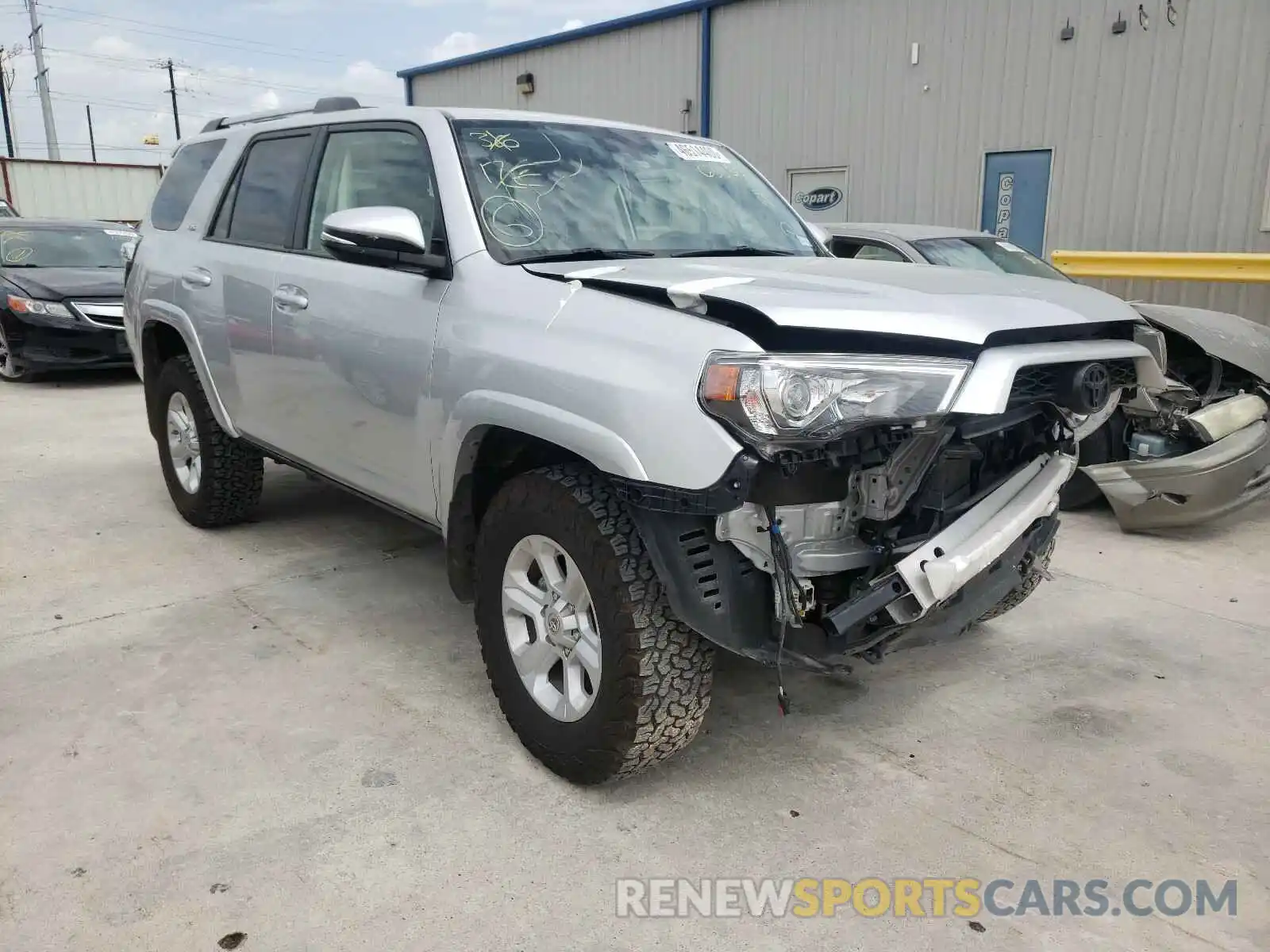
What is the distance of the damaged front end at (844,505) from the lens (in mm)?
2256

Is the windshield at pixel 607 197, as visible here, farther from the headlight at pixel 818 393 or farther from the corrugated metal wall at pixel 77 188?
the corrugated metal wall at pixel 77 188

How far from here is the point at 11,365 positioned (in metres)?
10.2

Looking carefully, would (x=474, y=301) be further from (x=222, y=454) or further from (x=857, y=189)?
(x=857, y=189)

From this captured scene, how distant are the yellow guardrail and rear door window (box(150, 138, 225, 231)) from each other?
668cm

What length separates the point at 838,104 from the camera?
38.4 feet

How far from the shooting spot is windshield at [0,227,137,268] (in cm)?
1053

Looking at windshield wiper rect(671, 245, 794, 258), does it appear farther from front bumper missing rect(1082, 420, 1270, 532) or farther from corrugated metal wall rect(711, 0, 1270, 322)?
corrugated metal wall rect(711, 0, 1270, 322)

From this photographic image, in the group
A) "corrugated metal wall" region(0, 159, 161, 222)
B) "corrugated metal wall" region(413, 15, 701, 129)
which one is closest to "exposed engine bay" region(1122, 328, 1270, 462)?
"corrugated metal wall" region(413, 15, 701, 129)

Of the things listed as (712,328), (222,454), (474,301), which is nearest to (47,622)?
(222,454)

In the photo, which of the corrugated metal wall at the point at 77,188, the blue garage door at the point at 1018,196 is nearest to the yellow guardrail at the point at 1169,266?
the blue garage door at the point at 1018,196

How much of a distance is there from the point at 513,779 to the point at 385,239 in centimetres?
165

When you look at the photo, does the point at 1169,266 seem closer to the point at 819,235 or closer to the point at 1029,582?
the point at 819,235

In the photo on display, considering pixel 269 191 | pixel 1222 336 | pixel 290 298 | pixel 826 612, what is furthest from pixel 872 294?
pixel 1222 336

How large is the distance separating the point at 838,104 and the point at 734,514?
10567 millimetres
